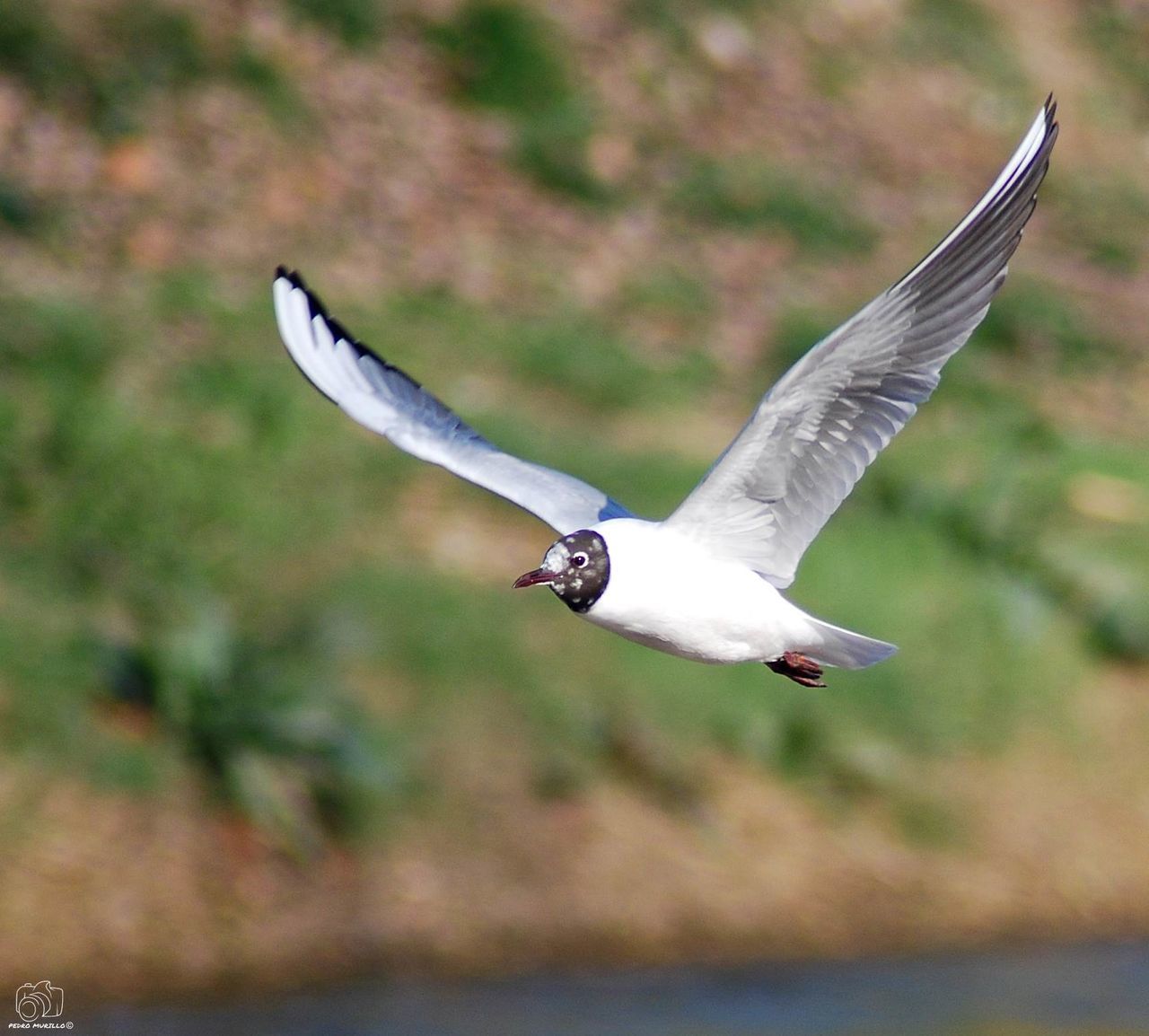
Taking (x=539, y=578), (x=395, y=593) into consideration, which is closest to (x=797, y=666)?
(x=539, y=578)

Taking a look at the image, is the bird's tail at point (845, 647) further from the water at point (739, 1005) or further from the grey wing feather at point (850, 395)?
the water at point (739, 1005)

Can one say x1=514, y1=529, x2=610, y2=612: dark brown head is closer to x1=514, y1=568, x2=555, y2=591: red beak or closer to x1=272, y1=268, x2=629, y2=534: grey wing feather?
x1=514, y1=568, x2=555, y2=591: red beak

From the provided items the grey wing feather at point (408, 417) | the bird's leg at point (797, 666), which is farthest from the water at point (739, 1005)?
the bird's leg at point (797, 666)

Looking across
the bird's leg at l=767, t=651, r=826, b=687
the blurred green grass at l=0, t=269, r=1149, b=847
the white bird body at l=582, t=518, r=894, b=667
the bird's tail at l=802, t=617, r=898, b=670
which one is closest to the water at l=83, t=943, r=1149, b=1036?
the blurred green grass at l=0, t=269, r=1149, b=847

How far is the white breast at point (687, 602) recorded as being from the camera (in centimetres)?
550

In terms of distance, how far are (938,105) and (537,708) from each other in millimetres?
8815

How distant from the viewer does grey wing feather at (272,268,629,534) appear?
20.7 ft

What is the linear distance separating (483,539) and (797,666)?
547 centimetres

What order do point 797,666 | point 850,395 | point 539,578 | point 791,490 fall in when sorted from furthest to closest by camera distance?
Answer: point 797,666, point 791,490, point 850,395, point 539,578

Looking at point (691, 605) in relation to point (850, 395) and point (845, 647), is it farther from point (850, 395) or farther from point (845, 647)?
point (850, 395)

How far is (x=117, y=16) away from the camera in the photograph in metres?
14.2

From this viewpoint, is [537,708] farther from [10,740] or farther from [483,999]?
[10,740]

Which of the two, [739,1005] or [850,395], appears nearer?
[850,395]

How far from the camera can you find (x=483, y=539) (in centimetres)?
1141
